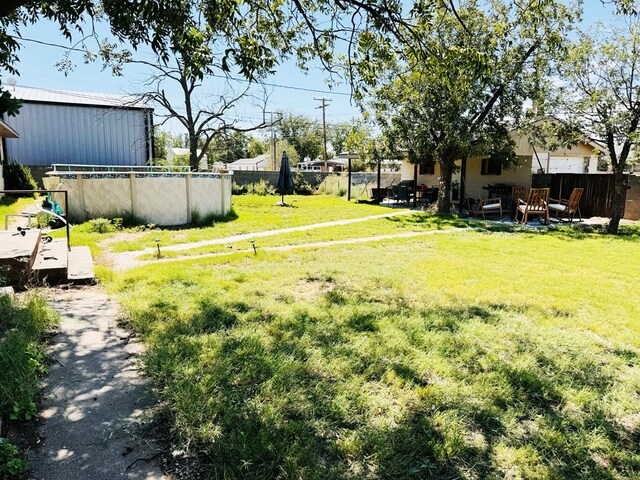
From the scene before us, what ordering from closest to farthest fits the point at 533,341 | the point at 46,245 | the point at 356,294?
the point at 533,341 → the point at 356,294 → the point at 46,245

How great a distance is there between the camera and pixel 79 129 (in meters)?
21.3

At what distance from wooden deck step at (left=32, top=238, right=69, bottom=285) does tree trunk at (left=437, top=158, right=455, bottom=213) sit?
12.7 metres

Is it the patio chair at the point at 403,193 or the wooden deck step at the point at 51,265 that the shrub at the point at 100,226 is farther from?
the patio chair at the point at 403,193

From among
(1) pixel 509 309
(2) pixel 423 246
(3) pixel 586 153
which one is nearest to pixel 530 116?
(2) pixel 423 246

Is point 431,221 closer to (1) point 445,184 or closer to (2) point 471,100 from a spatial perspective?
(1) point 445,184

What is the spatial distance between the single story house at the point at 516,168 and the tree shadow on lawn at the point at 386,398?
41.6 feet

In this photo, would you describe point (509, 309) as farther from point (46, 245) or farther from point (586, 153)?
point (586, 153)

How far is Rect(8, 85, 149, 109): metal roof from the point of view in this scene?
2080cm

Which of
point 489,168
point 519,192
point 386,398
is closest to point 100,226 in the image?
point 386,398

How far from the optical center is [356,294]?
534 cm

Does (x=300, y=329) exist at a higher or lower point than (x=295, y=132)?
lower

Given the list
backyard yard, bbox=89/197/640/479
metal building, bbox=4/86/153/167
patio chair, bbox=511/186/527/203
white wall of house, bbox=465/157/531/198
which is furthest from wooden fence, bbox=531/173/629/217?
metal building, bbox=4/86/153/167

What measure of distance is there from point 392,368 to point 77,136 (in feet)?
74.8

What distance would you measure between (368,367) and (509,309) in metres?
2.39
